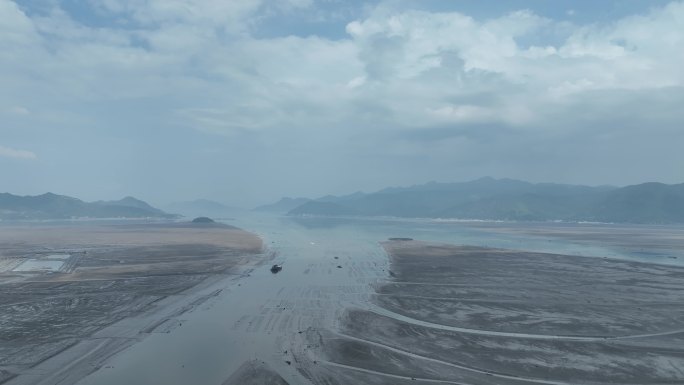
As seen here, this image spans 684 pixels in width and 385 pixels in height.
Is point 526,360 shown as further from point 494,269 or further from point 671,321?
point 494,269

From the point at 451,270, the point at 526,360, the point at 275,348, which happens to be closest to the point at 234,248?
the point at 451,270

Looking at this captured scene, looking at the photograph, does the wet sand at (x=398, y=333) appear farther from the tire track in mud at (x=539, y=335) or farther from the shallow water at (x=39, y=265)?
the shallow water at (x=39, y=265)

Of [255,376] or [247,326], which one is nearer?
[255,376]

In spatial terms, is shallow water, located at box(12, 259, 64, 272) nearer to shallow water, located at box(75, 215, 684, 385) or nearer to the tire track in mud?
shallow water, located at box(75, 215, 684, 385)

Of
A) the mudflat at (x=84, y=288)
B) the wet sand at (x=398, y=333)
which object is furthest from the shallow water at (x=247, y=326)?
the mudflat at (x=84, y=288)

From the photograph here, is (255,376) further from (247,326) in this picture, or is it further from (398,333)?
(398,333)

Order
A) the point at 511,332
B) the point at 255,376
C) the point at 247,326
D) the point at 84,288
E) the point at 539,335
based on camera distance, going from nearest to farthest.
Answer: the point at 255,376
the point at 539,335
the point at 511,332
the point at 247,326
the point at 84,288

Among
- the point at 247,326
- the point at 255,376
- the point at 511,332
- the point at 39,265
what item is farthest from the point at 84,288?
the point at 511,332
